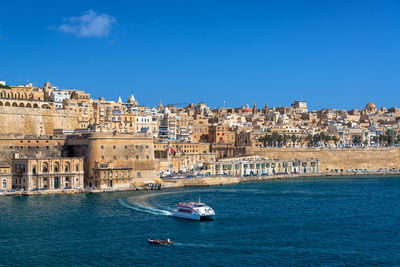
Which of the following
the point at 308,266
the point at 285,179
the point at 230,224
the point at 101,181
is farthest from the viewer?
the point at 285,179

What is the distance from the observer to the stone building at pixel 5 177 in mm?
38638

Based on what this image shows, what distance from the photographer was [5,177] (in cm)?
3878

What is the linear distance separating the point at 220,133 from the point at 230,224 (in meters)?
46.0

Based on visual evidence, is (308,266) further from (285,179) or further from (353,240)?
(285,179)

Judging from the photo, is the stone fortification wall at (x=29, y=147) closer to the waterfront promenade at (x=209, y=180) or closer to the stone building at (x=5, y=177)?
the stone building at (x=5, y=177)

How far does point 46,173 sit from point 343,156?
1635 inches

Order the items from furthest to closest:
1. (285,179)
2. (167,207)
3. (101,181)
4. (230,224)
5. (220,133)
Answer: (220,133), (285,179), (101,181), (167,207), (230,224)

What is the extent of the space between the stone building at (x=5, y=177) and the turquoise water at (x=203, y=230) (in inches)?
112

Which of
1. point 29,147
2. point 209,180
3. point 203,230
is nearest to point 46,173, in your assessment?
point 29,147

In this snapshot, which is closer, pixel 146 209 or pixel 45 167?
pixel 146 209

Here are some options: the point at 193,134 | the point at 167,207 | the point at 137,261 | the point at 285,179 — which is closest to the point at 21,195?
the point at 167,207

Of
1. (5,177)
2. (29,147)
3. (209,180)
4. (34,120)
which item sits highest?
(34,120)

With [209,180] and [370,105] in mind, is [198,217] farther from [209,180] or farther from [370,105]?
[370,105]

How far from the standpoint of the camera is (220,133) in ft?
240
